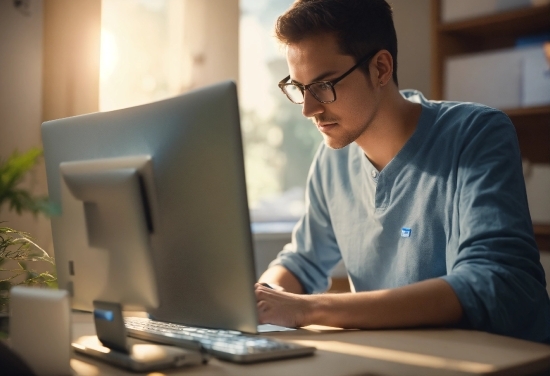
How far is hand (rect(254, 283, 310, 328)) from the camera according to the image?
1.17 m

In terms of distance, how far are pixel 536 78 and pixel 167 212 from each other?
1.95 m

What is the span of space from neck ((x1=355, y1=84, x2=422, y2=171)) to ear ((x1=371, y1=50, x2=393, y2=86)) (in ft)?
0.07

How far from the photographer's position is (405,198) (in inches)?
60.3

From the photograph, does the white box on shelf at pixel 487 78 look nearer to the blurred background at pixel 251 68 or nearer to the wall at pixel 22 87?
the blurred background at pixel 251 68

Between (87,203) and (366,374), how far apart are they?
1.60 ft

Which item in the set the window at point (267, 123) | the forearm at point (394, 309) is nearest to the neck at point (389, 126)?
the forearm at point (394, 309)

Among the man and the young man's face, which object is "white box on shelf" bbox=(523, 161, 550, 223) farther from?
the young man's face

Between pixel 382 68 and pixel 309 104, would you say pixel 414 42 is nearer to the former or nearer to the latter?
pixel 382 68

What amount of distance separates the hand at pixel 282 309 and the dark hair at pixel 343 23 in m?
0.67

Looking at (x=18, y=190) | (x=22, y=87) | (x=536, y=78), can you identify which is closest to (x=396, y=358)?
(x=18, y=190)

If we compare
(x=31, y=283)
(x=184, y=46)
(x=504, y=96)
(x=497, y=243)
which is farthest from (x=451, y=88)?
(x=31, y=283)

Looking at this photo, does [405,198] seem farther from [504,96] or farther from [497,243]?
[504,96]

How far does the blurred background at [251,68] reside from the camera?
1995 millimetres

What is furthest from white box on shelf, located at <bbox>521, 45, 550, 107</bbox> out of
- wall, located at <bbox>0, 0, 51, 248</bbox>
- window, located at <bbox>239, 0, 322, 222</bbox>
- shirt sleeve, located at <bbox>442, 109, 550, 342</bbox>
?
wall, located at <bbox>0, 0, 51, 248</bbox>
